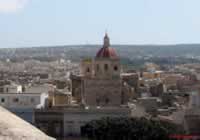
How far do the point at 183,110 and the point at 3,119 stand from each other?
24.3 m

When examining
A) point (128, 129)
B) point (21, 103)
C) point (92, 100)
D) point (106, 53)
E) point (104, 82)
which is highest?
point (106, 53)

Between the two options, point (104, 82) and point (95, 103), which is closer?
point (104, 82)

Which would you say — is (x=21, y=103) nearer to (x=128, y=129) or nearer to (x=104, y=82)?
(x=104, y=82)

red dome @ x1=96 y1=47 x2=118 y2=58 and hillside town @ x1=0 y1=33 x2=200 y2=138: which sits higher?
red dome @ x1=96 y1=47 x2=118 y2=58

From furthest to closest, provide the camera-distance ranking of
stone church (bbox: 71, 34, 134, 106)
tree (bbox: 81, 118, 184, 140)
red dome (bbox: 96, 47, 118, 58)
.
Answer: red dome (bbox: 96, 47, 118, 58)
stone church (bbox: 71, 34, 134, 106)
tree (bbox: 81, 118, 184, 140)

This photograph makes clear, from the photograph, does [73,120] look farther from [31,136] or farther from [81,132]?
[31,136]

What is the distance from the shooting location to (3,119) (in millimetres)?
12414

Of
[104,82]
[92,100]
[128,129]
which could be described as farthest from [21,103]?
[128,129]

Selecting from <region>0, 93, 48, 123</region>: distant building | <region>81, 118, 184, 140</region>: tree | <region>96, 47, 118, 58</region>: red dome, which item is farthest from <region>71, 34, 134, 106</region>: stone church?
<region>81, 118, 184, 140</region>: tree

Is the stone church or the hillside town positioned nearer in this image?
the hillside town

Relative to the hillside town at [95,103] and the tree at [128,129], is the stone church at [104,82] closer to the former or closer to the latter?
the hillside town at [95,103]

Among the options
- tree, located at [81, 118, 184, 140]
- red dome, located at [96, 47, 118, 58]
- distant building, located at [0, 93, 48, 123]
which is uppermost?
red dome, located at [96, 47, 118, 58]

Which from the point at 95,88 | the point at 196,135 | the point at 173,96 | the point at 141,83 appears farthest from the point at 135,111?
the point at 141,83

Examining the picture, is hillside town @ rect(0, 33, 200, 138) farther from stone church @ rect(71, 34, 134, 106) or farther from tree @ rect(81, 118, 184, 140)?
tree @ rect(81, 118, 184, 140)
